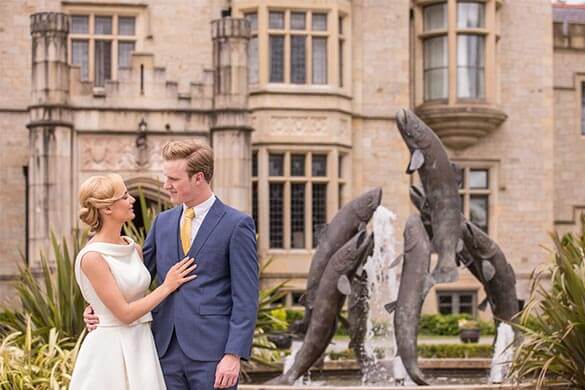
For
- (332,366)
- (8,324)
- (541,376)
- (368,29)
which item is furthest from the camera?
(368,29)

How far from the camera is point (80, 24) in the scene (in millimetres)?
26359

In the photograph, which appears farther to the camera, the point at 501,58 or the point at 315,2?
the point at 501,58

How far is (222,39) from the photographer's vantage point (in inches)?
902

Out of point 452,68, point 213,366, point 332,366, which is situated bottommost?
point 332,366

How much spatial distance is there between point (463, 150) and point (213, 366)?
23488mm

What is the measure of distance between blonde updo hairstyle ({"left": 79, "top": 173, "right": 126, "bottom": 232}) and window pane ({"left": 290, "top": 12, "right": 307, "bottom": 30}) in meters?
21.3

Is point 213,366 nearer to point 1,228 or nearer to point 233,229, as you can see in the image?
point 233,229

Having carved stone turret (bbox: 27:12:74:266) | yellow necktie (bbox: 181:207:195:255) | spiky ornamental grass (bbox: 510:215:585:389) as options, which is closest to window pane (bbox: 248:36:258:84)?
carved stone turret (bbox: 27:12:74:266)

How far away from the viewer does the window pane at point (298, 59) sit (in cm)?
2667

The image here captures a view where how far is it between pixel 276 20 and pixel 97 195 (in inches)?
843

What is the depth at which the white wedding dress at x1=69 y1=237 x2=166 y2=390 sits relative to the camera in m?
5.71

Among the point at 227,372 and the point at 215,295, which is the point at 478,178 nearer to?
the point at 215,295

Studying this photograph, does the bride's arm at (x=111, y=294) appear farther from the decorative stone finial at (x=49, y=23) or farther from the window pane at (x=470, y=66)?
the window pane at (x=470, y=66)

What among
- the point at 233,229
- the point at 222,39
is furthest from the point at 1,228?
the point at 233,229
